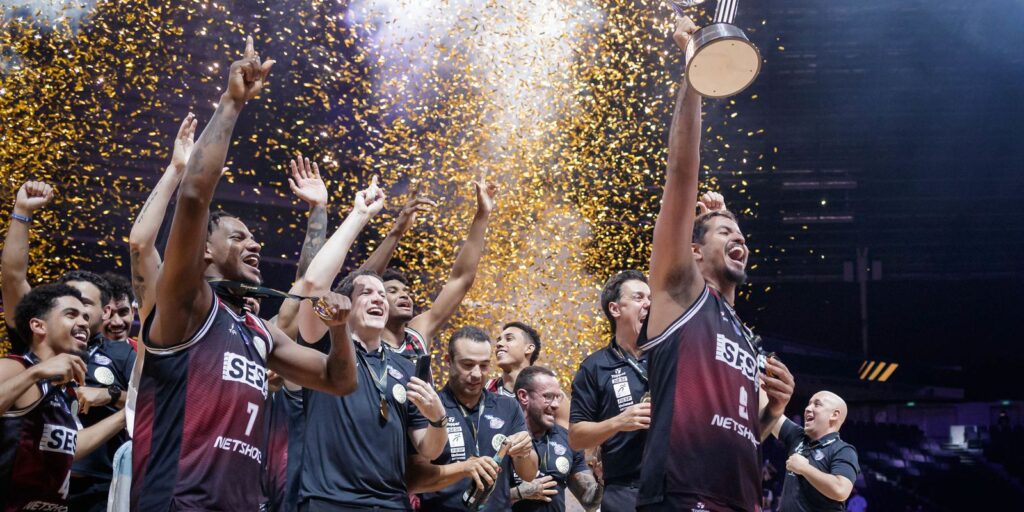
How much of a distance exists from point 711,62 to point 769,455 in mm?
13122

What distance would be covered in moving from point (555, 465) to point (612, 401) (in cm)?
123

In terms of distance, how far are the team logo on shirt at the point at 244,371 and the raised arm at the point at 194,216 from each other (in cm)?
19

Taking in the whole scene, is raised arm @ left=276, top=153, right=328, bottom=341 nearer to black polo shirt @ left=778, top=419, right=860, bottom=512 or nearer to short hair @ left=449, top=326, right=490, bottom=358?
short hair @ left=449, top=326, right=490, bottom=358

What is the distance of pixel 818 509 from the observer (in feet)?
22.4

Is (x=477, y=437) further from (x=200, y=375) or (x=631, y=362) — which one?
(x=200, y=375)

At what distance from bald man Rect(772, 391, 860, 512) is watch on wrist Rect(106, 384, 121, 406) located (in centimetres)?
421

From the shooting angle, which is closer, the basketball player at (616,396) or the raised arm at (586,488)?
the basketball player at (616,396)

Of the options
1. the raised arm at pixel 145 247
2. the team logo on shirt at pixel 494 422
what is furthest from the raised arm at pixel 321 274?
the team logo on shirt at pixel 494 422

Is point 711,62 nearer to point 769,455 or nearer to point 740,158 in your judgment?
point 740,158

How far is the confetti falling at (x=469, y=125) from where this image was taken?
1030cm

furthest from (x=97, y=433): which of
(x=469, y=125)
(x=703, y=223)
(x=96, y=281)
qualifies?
(x=469, y=125)

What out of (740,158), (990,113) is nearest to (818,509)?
(740,158)

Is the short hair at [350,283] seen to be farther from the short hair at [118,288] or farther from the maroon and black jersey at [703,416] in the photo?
the maroon and black jersey at [703,416]

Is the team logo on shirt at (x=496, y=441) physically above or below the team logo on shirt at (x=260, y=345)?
below
